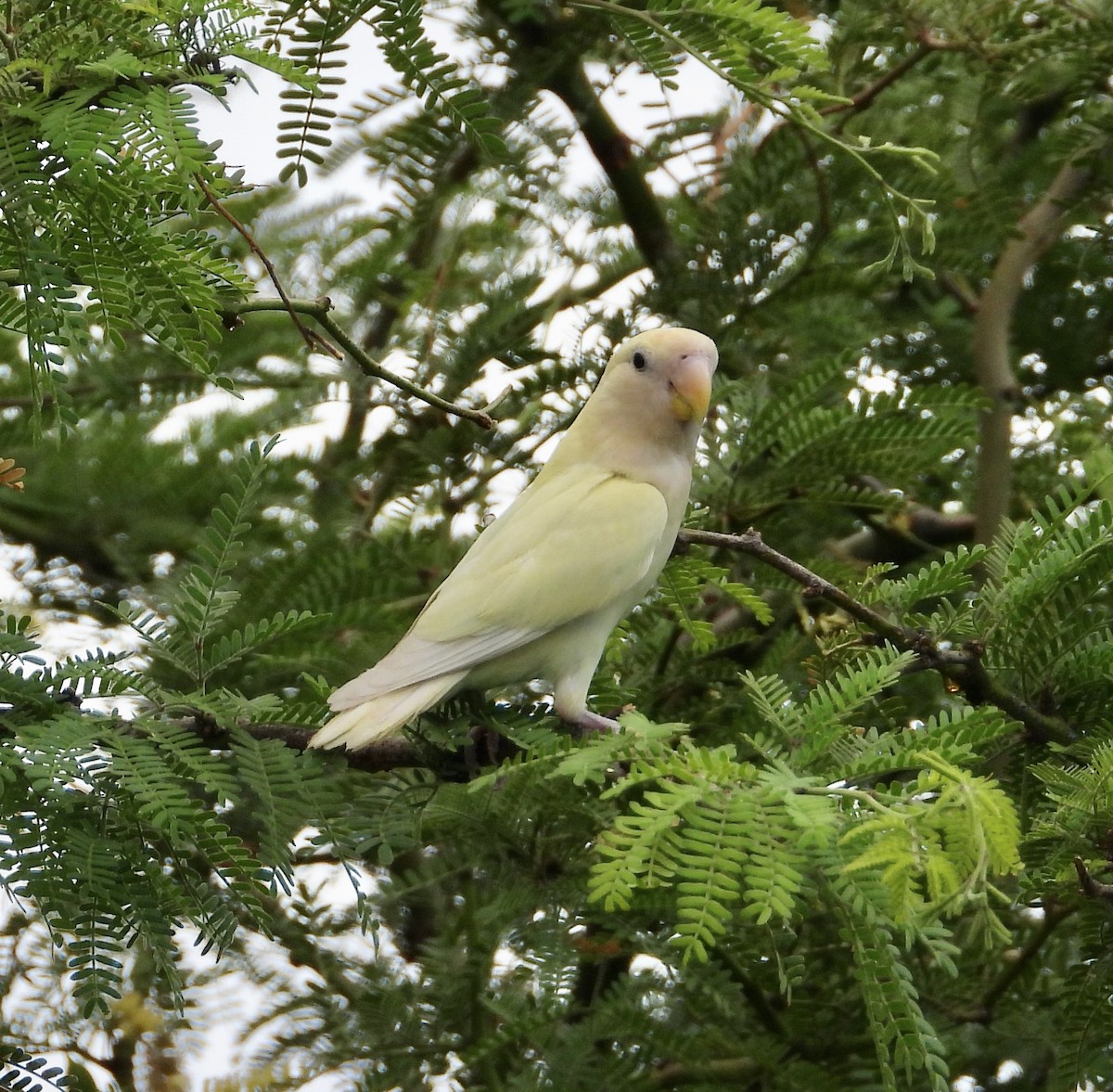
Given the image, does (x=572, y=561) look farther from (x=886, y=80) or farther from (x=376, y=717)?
(x=886, y=80)

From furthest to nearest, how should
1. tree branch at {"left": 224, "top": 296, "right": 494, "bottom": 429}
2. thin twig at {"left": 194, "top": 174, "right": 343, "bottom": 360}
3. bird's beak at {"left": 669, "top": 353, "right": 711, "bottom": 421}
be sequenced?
bird's beak at {"left": 669, "top": 353, "right": 711, "bottom": 421}, tree branch at {"left": 224, "top": 296, "right": 494, "bottom": 429}, thin twig at {"left": 194, "top": 174, "right": 343, "bottom": 360}

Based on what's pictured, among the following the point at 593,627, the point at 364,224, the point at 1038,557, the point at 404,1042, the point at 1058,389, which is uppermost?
the point at 364,224

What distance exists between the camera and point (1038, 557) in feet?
7.50

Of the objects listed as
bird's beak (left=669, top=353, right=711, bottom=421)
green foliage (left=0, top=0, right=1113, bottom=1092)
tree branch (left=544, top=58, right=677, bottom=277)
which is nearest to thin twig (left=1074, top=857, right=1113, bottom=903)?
green foliage (left=0, top=0, right=1113, bottom=1092)

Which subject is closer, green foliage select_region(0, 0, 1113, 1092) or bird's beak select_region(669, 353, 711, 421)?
green foliage select_region(0, 0, 1113, 1092)

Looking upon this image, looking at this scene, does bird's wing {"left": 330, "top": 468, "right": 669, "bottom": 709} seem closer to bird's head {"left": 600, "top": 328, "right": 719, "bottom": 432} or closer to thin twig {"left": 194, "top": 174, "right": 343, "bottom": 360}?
bird's head {"left": 600, "top": 328, "right": 719, "bottom": 432}

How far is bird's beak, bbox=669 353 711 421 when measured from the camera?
3.23 metres

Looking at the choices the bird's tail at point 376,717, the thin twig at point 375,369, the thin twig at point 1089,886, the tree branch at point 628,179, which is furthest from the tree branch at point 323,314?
the tree branch at point 628,179

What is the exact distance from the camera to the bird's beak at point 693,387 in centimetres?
323

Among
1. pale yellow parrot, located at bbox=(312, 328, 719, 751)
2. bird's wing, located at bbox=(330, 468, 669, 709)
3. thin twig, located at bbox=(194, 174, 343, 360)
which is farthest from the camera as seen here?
bird's wing, located at bbox=(330, 468, 669, 709)

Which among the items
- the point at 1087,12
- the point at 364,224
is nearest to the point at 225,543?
the point at 364,224

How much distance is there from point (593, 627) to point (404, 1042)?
118 cm

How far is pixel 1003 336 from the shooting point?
14.0 feet

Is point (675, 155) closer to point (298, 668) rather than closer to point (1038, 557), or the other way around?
point (298, 668)
